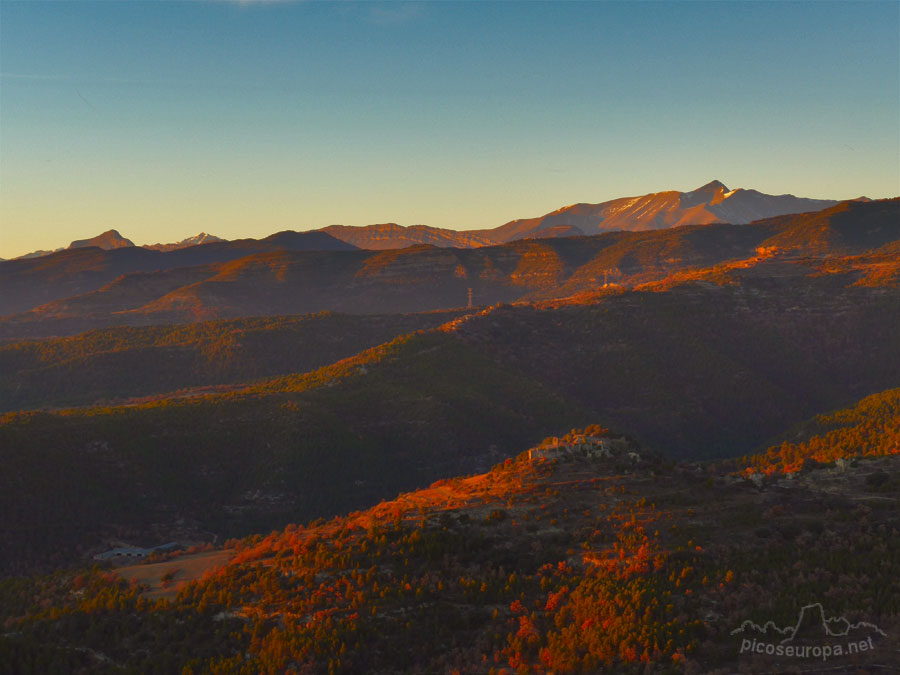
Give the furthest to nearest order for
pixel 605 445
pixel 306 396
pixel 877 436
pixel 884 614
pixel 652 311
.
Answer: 1. pixel 652 311
2. pixel 306 396
3. pixel 877 436
4. pixel 605 445
5. pixel 884 614

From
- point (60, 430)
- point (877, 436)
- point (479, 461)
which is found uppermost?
point (60, 430)

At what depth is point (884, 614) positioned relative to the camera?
2897 cm

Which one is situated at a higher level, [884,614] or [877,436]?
[884,614]

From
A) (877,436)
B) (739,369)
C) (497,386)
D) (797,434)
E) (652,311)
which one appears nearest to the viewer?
(877,436)

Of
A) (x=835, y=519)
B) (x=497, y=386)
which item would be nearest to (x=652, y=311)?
(x=497, y=386)

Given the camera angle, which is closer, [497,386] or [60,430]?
[60,430]

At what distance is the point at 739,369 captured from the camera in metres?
167

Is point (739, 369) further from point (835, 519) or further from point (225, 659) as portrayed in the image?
point (225, 659)

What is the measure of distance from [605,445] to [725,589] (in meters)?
29.2

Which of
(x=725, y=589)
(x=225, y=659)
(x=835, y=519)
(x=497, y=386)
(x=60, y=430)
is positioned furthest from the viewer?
(x=497, y=386)

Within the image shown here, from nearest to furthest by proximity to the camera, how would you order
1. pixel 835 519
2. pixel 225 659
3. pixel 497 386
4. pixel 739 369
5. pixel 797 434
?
pixel 225 659 → pixel 835 519 → pixel 797 434 → pixel 497 386 → pixel 739 369

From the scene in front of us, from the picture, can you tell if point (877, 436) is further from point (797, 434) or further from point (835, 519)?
point (835, 519)

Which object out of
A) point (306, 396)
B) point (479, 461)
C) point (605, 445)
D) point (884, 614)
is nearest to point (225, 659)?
point (884, 614)

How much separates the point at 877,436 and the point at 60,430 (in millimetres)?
106317
